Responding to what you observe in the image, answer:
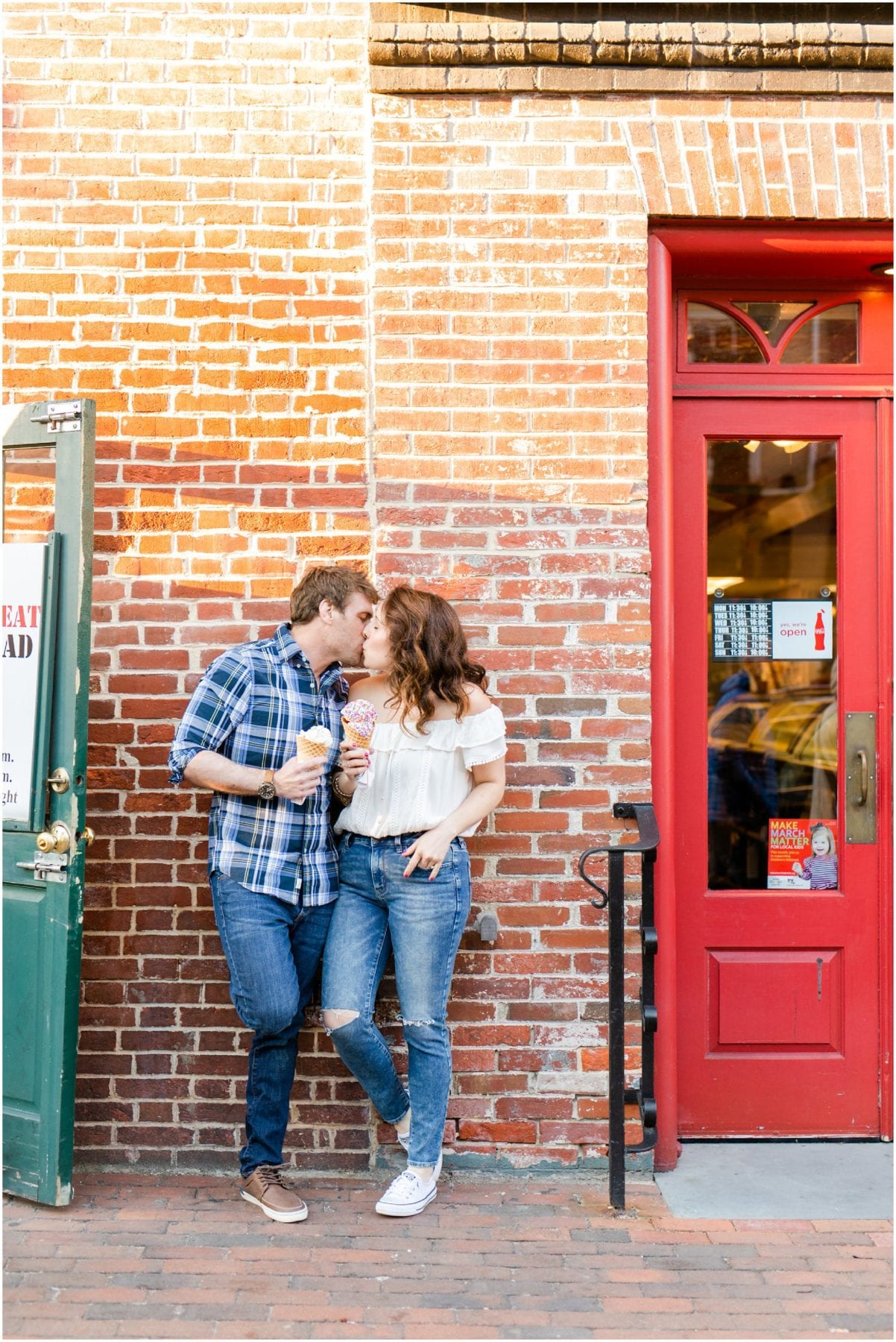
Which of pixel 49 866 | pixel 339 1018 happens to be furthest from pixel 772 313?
pixel 49 866

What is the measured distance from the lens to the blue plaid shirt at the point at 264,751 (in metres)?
3.58

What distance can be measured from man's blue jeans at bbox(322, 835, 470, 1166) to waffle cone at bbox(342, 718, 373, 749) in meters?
0.33

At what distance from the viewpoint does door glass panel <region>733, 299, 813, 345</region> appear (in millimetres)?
4258

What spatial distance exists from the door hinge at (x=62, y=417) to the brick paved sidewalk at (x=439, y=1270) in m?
2.50

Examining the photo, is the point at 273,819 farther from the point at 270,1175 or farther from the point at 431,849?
the point at 270,1175

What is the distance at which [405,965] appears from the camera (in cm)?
360

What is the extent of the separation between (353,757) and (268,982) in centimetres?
75

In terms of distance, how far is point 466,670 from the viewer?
3.64 metres

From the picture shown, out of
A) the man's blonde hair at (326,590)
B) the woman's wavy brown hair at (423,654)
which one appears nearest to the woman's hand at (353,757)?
the woman's wavy brown hair at (423,654)

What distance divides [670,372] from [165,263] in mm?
1837

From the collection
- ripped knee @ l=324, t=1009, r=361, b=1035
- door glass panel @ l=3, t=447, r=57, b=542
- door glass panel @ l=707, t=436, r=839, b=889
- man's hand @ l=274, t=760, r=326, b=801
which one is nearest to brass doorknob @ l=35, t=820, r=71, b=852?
man's hand @ l=274, t=760, r=326, b=801

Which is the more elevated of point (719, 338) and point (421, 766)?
point (719, 338)

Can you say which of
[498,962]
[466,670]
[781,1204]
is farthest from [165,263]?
[781,1204]

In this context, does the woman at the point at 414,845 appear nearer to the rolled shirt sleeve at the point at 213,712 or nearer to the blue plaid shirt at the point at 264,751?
the blue plaid shirt at the point at 264,751
